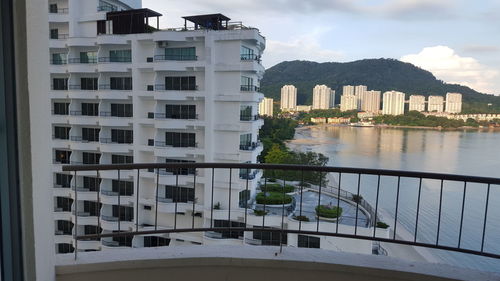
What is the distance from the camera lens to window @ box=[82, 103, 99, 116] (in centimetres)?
1762

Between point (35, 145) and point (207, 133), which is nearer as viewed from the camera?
point (35, 145)

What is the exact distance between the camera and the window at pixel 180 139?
15828 millimetres

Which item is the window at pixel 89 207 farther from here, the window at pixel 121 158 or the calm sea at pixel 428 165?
the calm sea at pixel 428 165

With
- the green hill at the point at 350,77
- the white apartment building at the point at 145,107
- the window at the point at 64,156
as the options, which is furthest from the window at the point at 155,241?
the green hill at the point at 350,77

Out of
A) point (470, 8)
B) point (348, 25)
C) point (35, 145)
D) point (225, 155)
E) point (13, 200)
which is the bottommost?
point (225, 155)

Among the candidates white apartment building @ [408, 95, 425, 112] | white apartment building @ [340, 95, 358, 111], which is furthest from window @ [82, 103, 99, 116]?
white apartment building @ [408, 95, 425, 112]

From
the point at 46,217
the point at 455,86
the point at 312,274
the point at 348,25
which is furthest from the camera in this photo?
the point at 348,25

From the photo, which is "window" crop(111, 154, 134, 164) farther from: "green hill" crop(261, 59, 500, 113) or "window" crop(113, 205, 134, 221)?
"green hill" crop(261, 59, 500, 113)

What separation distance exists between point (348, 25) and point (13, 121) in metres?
24.3

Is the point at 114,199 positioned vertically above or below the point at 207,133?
below

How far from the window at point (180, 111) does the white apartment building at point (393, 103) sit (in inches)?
330

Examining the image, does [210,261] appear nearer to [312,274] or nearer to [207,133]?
[312,274]

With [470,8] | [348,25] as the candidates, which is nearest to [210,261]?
[470,8]

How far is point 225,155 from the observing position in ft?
50.7
